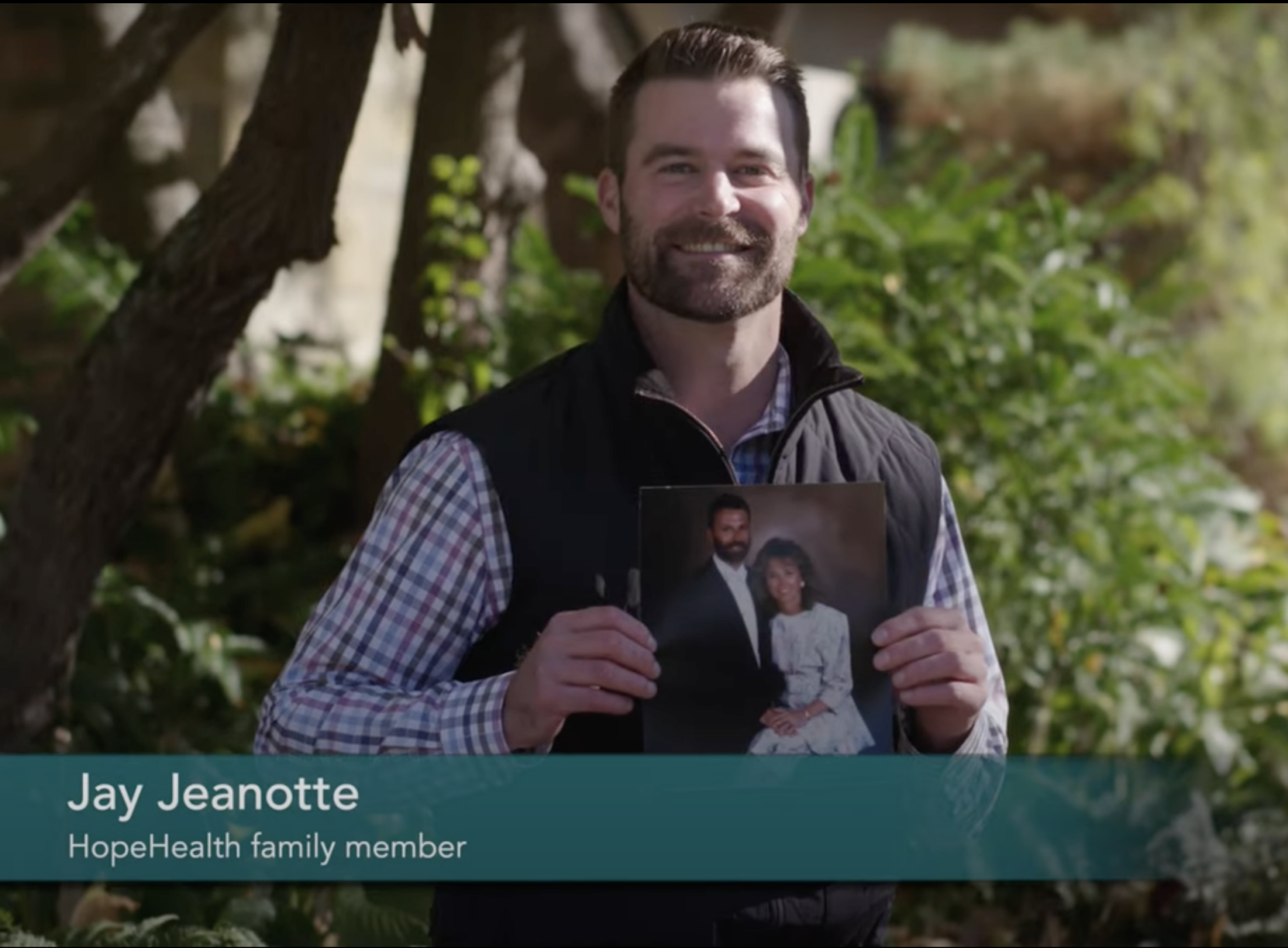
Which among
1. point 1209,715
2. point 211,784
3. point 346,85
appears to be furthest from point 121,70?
point 1209,715

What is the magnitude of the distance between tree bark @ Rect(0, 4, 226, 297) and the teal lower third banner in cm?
142

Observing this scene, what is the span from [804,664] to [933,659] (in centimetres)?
14

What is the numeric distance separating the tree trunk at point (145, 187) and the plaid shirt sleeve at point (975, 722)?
4026mm

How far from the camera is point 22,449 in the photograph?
21.4ft

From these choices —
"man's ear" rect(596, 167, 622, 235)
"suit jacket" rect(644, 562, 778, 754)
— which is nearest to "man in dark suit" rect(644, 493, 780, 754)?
"suit jacket" rect(644, 562, 778, 754)

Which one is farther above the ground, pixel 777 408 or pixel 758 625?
pixel 777 408

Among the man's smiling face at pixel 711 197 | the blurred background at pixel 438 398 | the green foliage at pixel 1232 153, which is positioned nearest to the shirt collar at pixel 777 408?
the man's smiling face at pixel 711 197

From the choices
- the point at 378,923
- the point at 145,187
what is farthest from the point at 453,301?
the point at 378,923

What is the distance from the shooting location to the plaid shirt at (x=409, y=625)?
6.77 feet

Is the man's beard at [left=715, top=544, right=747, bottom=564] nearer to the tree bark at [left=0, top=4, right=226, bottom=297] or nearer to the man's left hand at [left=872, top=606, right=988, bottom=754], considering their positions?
the man's left hand at [left=872, top=606, right=988, bottom=754]

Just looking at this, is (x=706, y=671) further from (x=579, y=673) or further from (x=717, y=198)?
(x=717, y=198)

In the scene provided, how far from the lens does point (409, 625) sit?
6.93 ft

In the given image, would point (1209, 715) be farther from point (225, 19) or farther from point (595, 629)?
point (225, 19)

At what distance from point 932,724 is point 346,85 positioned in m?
1.92
